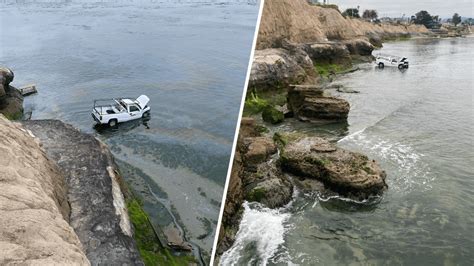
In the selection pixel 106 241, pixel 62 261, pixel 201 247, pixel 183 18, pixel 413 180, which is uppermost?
pixel 183 18

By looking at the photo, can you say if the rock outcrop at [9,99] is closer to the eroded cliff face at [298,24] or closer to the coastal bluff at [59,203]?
the coastal bluff at [59,203]

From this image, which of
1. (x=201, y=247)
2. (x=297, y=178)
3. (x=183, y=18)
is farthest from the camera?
(x=183, y=18)

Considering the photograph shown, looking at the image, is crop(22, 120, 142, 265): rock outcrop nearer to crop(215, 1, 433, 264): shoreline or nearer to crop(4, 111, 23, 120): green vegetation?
crop(215, 1, 433, 264): shoreline

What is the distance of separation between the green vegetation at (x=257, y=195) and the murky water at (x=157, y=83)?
116 centimetres

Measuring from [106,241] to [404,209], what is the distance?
20.6ft

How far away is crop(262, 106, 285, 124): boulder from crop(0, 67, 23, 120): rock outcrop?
9743 millimetres

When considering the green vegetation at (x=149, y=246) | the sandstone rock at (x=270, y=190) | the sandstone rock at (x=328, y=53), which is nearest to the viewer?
the green vegetation at (x=149, y=246)

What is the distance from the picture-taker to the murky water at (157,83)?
1175cm

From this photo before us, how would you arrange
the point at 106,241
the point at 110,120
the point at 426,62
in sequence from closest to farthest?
1. the point at 106,241
2. the point at 110,120
3. the point at 426,62

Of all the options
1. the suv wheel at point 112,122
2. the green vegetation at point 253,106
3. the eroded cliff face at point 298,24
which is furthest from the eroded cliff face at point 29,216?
the eroded cliff face at point 298,24

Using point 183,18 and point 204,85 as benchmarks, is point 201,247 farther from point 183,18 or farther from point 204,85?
point 183,18

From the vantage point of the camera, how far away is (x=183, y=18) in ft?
158

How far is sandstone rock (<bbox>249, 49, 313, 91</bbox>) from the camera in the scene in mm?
20594

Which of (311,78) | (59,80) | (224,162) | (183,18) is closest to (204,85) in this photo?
(311,78)
